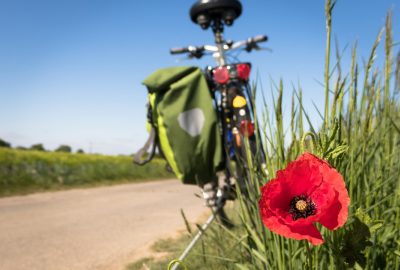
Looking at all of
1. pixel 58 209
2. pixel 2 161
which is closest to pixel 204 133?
pixel 58 209

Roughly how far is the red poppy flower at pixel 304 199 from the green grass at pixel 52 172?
7523 mm

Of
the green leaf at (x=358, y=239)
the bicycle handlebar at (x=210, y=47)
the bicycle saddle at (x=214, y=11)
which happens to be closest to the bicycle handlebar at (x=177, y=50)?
the bicycle handlebar at (x=210, y=47)

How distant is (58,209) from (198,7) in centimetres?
371

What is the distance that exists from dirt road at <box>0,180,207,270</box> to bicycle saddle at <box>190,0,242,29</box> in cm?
192

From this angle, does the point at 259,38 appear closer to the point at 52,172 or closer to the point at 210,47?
the point at 210,47

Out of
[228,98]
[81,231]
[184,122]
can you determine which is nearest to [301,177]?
[184,122]

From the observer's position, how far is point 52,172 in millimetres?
9281

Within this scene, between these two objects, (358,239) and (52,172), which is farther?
(52,172)

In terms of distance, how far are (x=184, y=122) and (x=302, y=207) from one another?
1677 millimetres

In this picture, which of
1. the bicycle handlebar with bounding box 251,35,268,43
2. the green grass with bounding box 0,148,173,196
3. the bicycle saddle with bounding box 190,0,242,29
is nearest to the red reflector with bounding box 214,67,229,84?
the bicycle saddle with bounding box 190,0,242,29

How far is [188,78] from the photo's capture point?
7.59 feet

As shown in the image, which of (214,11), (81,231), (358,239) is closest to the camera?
(358,239)

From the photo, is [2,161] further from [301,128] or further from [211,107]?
[301,128]

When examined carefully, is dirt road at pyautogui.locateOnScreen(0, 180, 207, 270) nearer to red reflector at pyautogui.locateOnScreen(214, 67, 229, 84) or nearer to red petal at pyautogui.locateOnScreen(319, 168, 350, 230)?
red reflector at pyautogui.locateOnScreen(214, 67, 229, 84)
